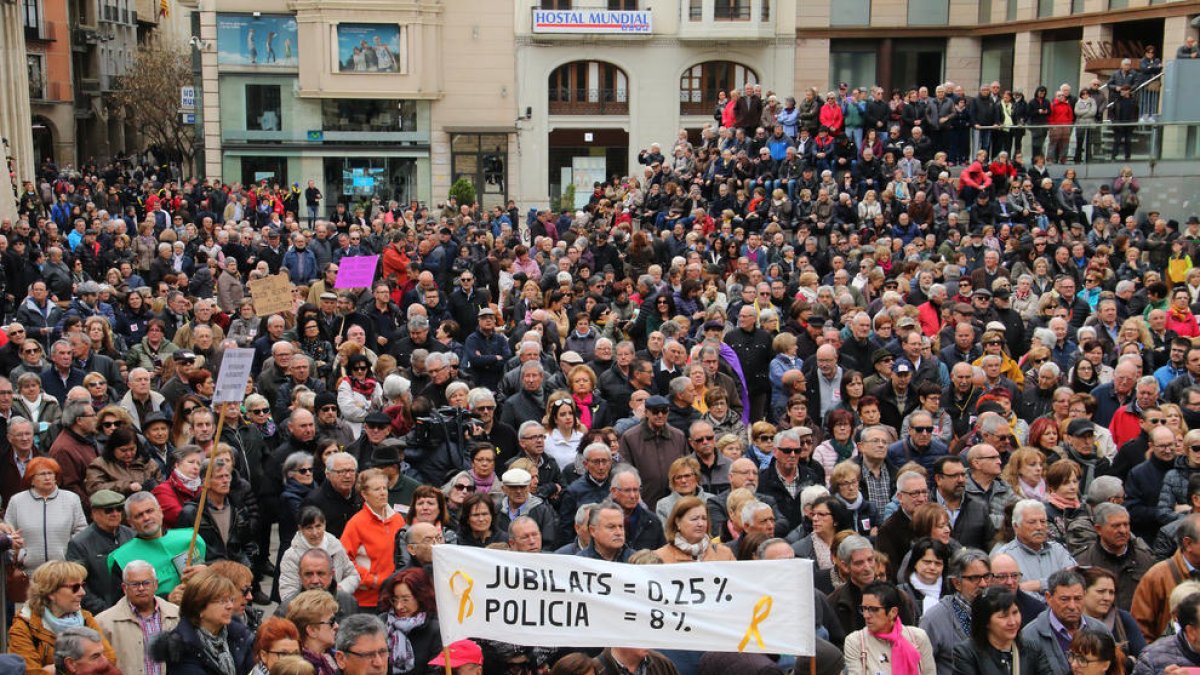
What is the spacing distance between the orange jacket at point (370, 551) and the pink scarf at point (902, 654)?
330 centimetres

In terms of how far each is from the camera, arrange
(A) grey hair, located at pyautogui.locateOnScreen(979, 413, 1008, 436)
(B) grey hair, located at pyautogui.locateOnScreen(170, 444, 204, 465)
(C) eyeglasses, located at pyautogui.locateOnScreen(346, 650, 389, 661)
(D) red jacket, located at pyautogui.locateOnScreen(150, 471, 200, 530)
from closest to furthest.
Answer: (C) eyeglasses, located at pyautogui.locateOnScreen(346, 650, 389, 661), (D) red jacket, located at pyautogui.locateOnScreen(150, 471, 200, 530), (B) grey hair, located at pyautogui.locateOnScreen(170, 444, 204, 465), (A) grey hair, located at pyautogui.locateOnScreen(979, 413, 1008, 436)

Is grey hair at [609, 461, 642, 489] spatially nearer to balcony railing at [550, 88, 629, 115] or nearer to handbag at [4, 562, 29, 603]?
handbag at [4, 562, 29, 603]

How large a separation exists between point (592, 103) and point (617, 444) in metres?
38.3

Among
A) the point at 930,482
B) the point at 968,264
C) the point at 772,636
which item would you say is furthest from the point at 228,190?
the point at 772,636

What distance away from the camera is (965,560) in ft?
25.6

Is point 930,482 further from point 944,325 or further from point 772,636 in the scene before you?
point 944,325

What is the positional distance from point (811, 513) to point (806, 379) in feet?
14.6

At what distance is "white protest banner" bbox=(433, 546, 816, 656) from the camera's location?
282 inches

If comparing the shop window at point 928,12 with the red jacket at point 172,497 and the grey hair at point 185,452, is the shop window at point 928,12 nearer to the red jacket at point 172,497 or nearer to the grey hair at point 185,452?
the grey hair at point 185,452

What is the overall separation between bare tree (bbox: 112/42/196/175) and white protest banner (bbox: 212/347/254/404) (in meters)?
50.7

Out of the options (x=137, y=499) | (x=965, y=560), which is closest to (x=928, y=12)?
(x=965, y=560)

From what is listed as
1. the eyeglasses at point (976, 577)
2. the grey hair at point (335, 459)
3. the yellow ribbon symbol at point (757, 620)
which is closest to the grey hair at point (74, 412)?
the grey hair at point (335, 459)

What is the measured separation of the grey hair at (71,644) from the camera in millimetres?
6992

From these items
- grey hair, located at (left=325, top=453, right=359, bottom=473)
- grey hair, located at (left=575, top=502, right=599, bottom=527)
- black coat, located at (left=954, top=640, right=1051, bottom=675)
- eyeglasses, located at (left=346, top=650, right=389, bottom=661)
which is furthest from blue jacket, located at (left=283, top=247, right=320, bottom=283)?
black coat, located at (left=954, top=640, right=1051, bottom=675)
